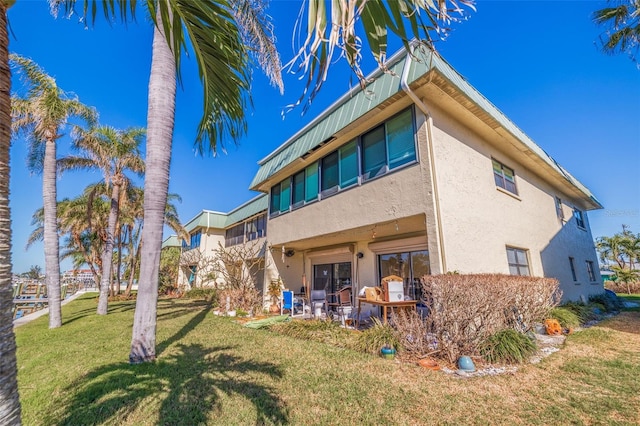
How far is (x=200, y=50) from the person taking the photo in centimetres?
320

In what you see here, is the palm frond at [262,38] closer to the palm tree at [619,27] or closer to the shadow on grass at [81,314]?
the palm tree at [619,27]

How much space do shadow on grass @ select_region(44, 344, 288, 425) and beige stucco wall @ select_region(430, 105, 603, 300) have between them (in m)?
4.86

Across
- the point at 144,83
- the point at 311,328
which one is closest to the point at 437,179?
the point at 311,328

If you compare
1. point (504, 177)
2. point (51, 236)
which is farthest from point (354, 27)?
point (51, 236)

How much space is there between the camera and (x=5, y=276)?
1715 millimetres

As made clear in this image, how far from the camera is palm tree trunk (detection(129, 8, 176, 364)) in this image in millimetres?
5945

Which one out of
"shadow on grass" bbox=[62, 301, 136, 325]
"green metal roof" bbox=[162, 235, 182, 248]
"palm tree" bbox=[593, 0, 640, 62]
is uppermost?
"palm tree" bbox=[593, 0, 640, 62]

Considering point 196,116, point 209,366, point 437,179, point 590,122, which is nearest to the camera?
point 196,116

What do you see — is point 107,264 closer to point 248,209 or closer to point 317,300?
point 248,209

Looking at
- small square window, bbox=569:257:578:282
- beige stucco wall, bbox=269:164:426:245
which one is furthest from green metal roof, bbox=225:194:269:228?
small square window, bbox=569:257:578:282

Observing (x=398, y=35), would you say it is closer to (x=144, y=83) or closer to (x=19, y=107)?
(x=144, y=83)

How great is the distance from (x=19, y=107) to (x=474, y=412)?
55.3ft

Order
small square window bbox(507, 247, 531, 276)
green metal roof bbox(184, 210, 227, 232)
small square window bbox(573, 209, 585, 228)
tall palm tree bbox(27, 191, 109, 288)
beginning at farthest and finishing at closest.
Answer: green metal roof bbox(184, 210, 227, 232), tall palm tree bbox(27, 191, 109, 288), small square window bbox(573, 209, 585, 228), small square window bbox(507, 247, 531, 276)

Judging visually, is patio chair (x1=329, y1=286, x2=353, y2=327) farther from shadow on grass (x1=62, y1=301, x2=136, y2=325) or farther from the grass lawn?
shadow on grass (x1=62, y1=301, x2=136, y2=325)
